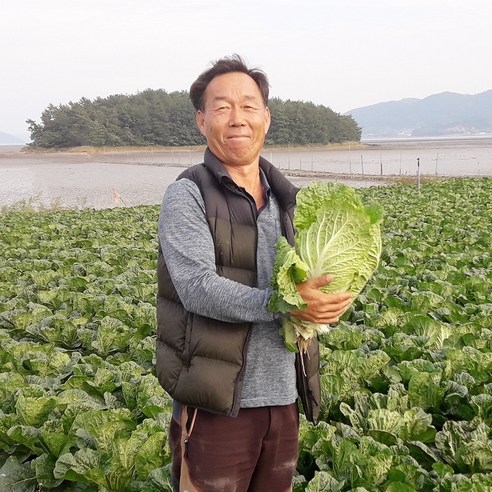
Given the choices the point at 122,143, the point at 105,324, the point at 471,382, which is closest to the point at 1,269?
the point at 105,324

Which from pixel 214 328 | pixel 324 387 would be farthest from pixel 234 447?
pixel 324 387

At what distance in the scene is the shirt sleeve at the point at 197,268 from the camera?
188cm

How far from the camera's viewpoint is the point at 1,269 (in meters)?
8.34

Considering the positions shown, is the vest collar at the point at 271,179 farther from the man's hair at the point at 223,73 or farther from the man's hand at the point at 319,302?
the man's hand at the point at 319,302

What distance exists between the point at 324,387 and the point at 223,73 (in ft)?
8.42

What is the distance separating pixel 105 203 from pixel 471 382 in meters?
23.8

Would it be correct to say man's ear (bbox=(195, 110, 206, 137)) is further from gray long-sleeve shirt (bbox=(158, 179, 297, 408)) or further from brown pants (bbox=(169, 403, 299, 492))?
brown pants (bbox=(169, 403, 299, 492))

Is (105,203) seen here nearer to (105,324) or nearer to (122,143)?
(105,324)

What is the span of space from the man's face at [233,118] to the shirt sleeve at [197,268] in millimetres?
202

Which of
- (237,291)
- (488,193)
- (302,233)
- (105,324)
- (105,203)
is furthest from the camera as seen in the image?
(105,203)

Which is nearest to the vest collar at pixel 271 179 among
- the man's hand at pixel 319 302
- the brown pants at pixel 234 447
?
the man's hand at pixel 319 302

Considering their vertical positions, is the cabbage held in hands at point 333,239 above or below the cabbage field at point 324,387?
above

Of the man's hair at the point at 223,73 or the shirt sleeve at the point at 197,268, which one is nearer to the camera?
the shirt sleeve at the point at 197,268

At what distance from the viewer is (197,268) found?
1.92 metres
